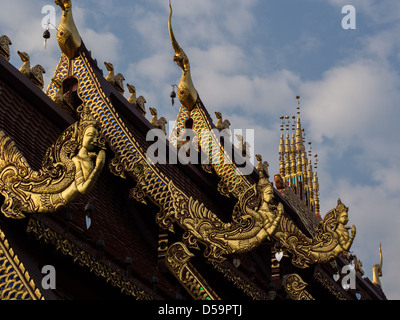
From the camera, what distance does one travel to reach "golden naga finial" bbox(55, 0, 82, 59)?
29.9 feet

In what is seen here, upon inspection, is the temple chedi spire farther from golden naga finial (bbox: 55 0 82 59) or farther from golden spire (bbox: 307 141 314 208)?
golden naga finial (bbox: 55 0 82 59)

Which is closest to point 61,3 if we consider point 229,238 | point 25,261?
point 229,238

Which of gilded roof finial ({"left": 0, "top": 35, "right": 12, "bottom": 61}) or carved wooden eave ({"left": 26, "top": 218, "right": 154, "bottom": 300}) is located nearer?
carved wooden eave ({"left": 26, "top": 218, "right": 154, "bottom": 300})

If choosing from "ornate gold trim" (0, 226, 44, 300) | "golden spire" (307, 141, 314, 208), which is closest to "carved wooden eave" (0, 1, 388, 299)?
"ornate gold trim" (0, 226, 44, 300)

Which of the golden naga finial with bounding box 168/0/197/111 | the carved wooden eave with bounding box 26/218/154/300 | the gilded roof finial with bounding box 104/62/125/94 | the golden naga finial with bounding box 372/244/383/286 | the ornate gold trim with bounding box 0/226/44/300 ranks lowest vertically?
the ornate gold trim with bounding box 0/226/44/300

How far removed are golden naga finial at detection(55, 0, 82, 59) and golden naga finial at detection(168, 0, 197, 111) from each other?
6.74 ft

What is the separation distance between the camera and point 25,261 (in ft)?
20.8

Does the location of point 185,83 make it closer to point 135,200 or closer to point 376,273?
point 135,200

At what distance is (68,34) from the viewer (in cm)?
913

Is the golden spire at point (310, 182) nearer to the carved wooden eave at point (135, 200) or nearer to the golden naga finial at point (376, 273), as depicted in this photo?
the golden naga finial at point (376, 273)

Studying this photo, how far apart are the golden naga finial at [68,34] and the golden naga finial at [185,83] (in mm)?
2056

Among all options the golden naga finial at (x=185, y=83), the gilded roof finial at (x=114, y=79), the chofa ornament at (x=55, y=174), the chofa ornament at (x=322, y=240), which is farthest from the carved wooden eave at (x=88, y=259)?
the golden naga finial at (x=185, y=83)

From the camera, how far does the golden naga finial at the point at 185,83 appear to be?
11352mm

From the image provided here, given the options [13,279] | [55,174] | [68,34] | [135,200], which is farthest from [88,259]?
[68,34]
